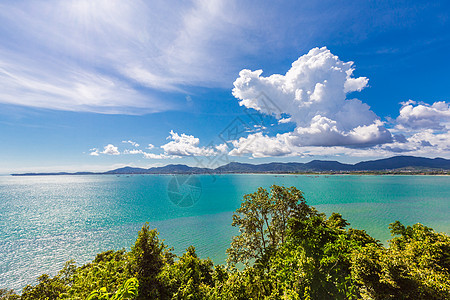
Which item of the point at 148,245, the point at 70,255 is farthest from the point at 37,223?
the point at 148,245

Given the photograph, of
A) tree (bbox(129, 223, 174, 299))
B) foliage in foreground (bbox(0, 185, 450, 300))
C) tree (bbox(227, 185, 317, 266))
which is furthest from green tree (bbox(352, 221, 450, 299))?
tree (bbox(129, 223, 174, 299))

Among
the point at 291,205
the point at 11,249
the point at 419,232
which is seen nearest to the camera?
the point at 419,232

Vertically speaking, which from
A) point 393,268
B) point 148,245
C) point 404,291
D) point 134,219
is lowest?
point 134,219

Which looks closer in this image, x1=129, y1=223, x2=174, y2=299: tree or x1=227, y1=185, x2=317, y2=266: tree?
x1=129, y1=223, x2=174, y2=299: tree

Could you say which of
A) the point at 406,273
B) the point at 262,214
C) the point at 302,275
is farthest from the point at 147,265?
the point at 262,214

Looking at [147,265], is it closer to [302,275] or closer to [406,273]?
[302,275]

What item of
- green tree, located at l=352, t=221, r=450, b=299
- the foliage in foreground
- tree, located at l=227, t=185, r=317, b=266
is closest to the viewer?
the foliage in foreground

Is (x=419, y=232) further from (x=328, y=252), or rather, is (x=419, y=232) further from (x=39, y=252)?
(x=39, y=252)

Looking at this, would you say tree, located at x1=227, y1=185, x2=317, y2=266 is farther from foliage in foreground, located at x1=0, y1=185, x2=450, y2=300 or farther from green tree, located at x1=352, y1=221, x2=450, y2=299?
green tree, located at x1=352, y1=221, x2=450, y2=299

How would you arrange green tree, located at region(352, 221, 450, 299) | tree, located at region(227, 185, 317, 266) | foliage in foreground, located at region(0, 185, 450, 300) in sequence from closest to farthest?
foliage in foreground, located at region(0, 185, 450, 300), green tree, located at region(352, 221, 450, 299), tree, located at region(227, 185, 317, 266)

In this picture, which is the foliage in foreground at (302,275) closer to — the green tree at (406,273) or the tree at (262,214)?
the green tree at (406,273)

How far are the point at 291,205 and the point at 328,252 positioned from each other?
6674mm

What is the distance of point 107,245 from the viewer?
36375 mm

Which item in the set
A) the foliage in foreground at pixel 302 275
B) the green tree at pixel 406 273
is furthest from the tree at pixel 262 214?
the green tree at pixel 406 273
